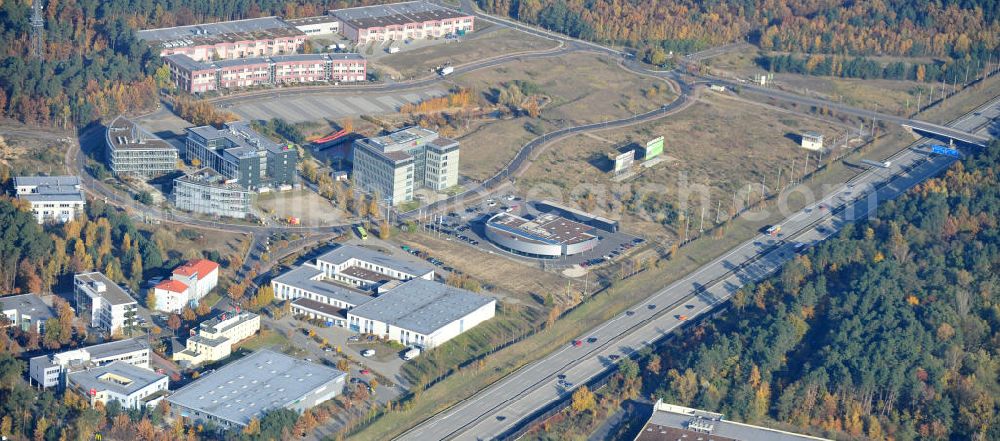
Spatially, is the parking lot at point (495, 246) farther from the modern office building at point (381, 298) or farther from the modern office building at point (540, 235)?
the modern office building at point (381, 298)

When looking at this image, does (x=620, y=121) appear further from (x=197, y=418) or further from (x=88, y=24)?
(x=197, y=418)

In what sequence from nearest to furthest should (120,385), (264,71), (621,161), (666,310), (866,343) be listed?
(120,385) → (866,343) → (666,310) → (621,161) → (264,71)

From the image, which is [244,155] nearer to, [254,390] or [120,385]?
[254,390]

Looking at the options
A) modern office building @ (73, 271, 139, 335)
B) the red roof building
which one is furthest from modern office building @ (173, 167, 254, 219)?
modern office building @ (73, 271, 139, 335)

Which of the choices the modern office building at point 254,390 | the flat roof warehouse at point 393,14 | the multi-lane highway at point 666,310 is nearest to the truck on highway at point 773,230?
the multi-lane highway at point 666,310

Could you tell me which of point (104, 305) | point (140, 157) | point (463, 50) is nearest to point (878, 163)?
point (463, 50)

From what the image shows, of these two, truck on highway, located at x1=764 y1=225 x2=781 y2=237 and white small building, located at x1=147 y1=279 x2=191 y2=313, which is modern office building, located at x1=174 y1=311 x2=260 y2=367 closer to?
white small building, located at x1=147 y1=279 x2=191 y2=313
